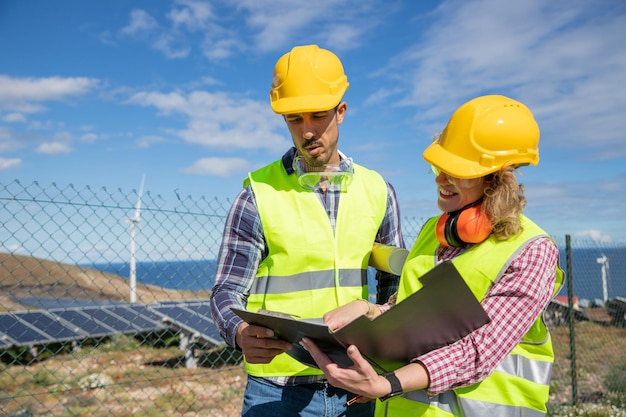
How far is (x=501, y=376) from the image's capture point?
1739 millimetres

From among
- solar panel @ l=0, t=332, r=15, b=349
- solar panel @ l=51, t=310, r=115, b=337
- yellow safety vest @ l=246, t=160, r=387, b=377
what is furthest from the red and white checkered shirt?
solar panel @ l=51, t=310, r=115, b=337

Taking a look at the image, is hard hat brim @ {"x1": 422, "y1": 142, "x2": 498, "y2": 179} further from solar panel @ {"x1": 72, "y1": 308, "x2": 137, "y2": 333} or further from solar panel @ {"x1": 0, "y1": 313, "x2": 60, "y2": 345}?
solar panel @ {"x1": 72, "y1": 308, "x2": 137, "y2": 333}

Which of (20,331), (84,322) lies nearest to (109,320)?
(84,322)

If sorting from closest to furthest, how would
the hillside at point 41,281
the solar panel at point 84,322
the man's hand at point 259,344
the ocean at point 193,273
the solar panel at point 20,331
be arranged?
1. the man's hand at point 259,344
2. the ocean at point 193,273
3. the hillside at point 41,281
4. the solar panel at point 20,331
5. the solar panel at point 84,322

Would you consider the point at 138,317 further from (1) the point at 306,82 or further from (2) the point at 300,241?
(1) the point at 306,82

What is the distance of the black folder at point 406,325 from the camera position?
1.44 meters

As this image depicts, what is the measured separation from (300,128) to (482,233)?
873 millimetres

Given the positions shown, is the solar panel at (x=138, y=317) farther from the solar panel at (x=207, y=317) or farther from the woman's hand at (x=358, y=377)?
the woman's hand at (x=358, y=377)

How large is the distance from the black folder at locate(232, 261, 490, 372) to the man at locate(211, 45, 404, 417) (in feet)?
1.37

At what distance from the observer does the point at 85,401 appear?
22.9 ft

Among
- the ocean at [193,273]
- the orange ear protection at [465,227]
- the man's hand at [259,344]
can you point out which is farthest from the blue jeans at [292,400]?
the orange ear protection at [465,227]

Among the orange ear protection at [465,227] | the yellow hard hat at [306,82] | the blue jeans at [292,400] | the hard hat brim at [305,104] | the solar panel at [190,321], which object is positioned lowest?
the solar panel at [190,321]

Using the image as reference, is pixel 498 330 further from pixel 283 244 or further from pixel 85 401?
pixel 85 401

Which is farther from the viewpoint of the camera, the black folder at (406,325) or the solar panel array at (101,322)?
the solar panel array at (101,322)
